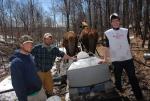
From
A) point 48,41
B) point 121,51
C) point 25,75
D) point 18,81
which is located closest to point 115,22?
point 121,51

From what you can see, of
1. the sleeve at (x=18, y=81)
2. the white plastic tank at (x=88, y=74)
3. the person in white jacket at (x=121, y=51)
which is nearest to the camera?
the sleeve at (x=18, y=81)

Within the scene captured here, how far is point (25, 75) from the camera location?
5191mm

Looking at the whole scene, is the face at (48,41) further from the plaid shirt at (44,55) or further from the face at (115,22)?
the face at (115,22)

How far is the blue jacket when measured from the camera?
497 cm

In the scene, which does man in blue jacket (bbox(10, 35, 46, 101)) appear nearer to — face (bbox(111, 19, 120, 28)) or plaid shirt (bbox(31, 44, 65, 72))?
face (bbox(111, 19, 120, 28))

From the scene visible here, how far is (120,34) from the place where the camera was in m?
7.55

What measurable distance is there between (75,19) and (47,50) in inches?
1203

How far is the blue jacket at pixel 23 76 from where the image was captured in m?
4.97

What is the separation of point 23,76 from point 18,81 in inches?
6.9

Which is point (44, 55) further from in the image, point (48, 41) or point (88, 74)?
point (88, 74)

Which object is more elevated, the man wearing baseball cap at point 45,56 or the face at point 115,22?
the face at point 115,22

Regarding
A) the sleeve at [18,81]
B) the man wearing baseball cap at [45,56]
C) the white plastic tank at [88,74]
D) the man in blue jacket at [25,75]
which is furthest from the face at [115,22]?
the sleeve at [18,81]

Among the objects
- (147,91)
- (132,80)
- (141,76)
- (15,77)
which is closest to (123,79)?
(141,76)

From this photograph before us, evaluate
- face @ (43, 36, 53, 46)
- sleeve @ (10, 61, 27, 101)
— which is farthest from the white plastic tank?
sleeve @ (10, 61, 27, 101)
